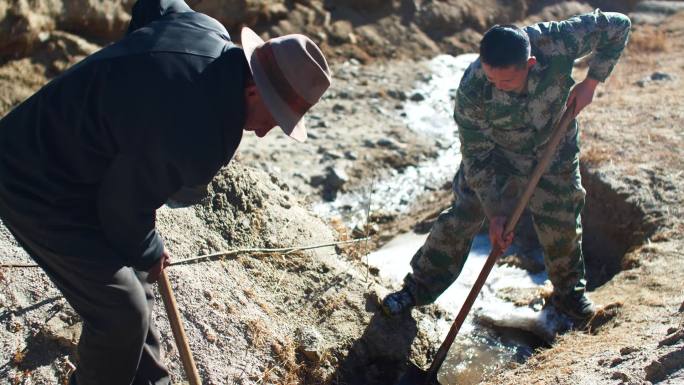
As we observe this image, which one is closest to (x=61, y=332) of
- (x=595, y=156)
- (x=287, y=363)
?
(x=287, y=363)

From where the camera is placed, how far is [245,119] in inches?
108

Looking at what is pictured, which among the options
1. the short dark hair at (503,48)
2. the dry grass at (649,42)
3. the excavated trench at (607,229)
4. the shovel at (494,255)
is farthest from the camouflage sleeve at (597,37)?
the dry grass at (649,42)

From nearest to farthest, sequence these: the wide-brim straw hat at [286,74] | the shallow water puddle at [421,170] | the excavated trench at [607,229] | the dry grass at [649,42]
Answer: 1. the wide-brim straw hat at [286,74]
2. the excavated trench at [607,229]
3. the shallow water puddle at [421,170]
4. the dry grass at [649,42]

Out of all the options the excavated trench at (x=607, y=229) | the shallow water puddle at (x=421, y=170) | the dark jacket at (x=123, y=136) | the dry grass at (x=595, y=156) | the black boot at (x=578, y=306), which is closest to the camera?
the dark jacket at (x=123, y=136)

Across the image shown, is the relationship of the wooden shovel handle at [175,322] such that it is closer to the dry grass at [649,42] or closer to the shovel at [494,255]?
the shovel at [494,255]

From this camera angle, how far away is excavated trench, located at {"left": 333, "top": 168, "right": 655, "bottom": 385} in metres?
4.46

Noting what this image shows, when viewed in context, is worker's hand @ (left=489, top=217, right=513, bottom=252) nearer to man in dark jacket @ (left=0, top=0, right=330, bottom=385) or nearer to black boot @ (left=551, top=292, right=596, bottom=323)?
black boot @ (left=551, top=292, right=596, bottom=323)

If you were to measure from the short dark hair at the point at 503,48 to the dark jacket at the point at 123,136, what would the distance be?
149 cm

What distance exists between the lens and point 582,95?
441cm

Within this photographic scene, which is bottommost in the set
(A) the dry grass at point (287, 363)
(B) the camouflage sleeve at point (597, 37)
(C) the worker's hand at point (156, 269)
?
(A) the dry grass at point (287, 363)

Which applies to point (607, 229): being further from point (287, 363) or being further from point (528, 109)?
point (287, 363)

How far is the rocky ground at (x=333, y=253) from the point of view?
3.86 meters

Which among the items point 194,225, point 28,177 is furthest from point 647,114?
point 28,177

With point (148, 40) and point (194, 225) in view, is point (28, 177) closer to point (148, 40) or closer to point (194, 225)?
point (148, 40)
